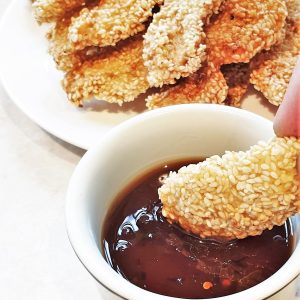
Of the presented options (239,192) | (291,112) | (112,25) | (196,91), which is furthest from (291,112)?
(112,25)

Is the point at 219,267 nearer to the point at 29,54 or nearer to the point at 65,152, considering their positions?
the point at 65,152

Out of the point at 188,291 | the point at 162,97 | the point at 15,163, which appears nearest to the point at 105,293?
the point at 188,291

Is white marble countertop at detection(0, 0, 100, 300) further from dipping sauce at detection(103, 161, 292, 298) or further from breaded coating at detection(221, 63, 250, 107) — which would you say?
breaded coating at detection(221, 63, 250, 107)

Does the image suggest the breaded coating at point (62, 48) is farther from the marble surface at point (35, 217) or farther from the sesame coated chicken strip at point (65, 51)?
the marble surface at point (35, 217)

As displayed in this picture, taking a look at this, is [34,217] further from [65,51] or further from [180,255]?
[180,255]

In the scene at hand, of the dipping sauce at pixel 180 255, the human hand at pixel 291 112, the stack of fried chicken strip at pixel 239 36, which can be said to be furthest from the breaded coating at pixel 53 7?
the human hand at pixel 291 112

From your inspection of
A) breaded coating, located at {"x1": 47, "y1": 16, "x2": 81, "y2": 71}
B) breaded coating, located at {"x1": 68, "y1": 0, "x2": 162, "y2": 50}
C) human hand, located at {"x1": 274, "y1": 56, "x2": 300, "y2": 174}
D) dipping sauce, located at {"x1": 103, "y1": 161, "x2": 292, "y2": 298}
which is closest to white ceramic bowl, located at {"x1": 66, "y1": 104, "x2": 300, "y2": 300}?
dipping sauce, located at {"x1": 103, "y1": 161, "x2": 292, "y2": 298}
